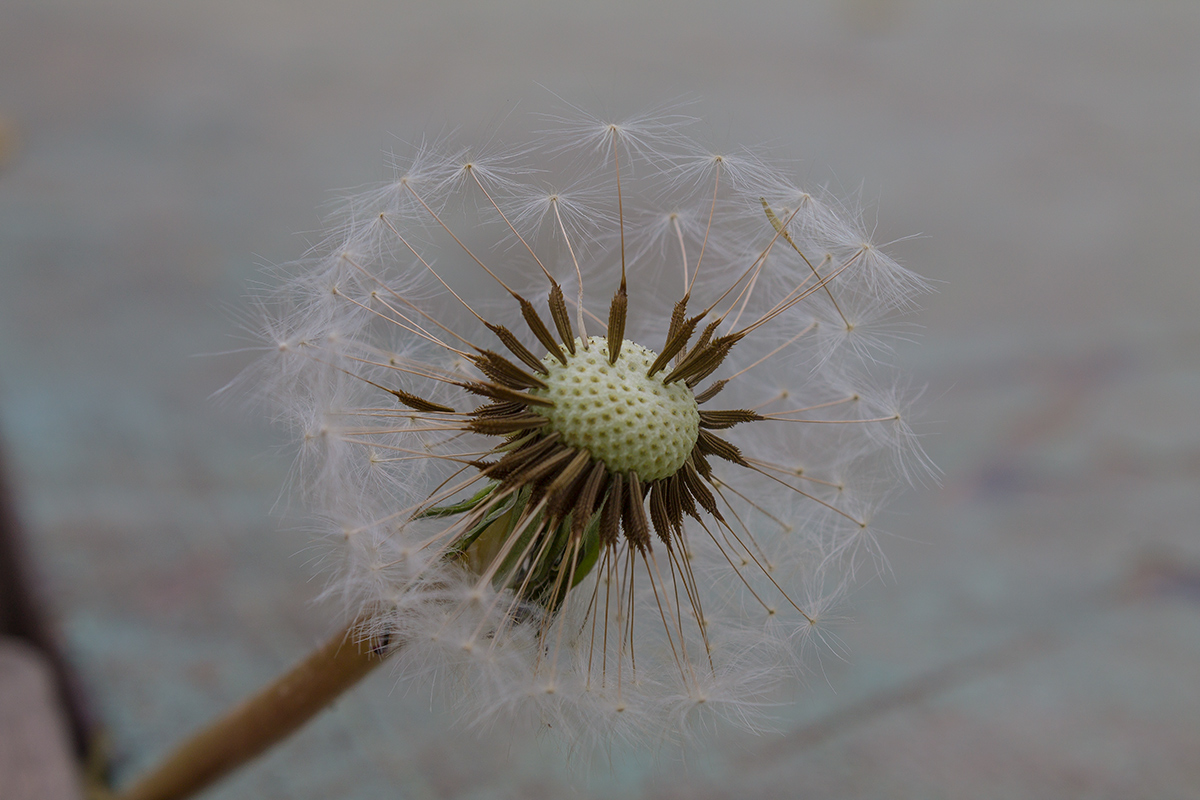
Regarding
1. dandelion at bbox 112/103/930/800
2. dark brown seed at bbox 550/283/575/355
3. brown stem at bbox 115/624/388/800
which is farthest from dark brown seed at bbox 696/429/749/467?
brown stem at bbox 115/624/388/800

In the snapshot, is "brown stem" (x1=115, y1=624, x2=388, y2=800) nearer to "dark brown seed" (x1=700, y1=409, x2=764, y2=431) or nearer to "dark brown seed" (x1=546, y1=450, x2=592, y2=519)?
"dark brown seed" (x1=546, y1=450, x2=592, y2=519)

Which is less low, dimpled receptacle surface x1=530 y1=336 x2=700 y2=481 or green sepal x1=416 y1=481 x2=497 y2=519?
dimpled receptacle surface x1=530 y1=336 x2=700 y2=481

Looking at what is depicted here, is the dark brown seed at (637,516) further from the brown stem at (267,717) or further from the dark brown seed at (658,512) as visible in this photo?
the brown stem at (267,717)

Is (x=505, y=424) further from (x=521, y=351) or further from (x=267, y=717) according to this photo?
(x=267, y=717)

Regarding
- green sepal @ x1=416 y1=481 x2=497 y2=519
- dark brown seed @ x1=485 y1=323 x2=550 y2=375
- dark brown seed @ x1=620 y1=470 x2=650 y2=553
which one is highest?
dark brown seed @ x1=485 y1=323 x2=550 y2=375

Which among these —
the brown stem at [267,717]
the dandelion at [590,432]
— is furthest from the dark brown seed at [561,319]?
the brown stem at [267,717]

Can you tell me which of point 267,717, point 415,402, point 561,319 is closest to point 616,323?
point 561,319

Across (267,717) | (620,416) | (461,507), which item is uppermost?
(620,416)

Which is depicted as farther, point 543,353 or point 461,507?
point 543,353
